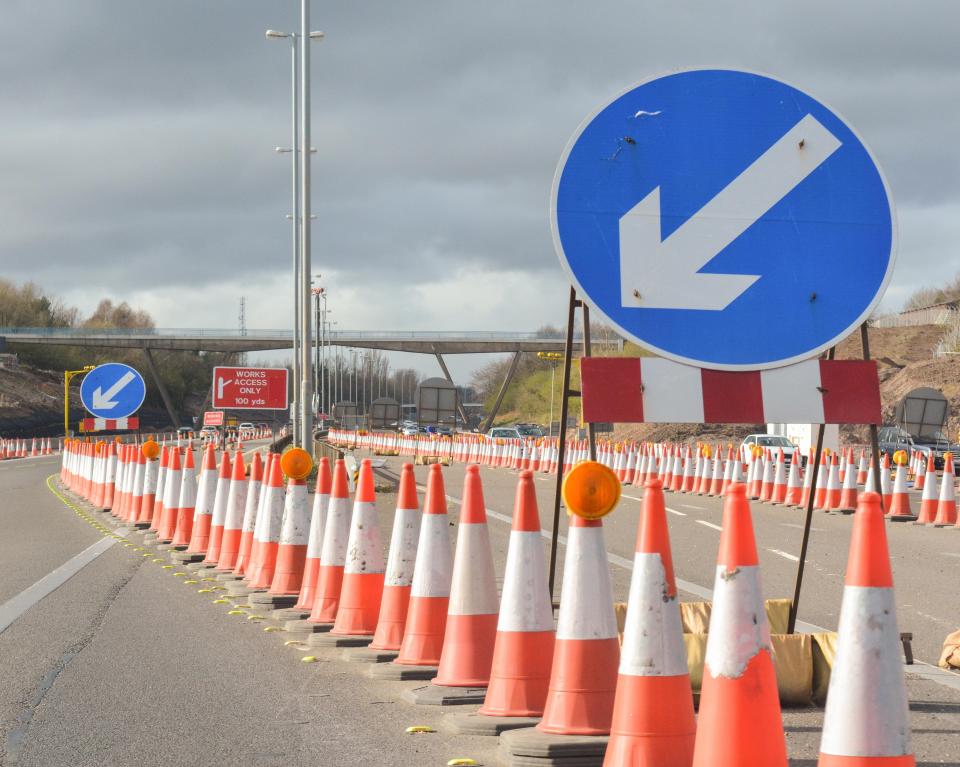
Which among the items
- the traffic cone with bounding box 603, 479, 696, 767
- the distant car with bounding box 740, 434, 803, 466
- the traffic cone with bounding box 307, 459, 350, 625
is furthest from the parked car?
the traffic cone with bounding box 603, 479, 696, 767

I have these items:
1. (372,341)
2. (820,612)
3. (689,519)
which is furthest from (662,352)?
(372,341)

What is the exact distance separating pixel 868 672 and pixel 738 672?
455 mm

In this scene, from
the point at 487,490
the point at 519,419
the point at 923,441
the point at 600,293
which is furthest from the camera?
the point at 519,419

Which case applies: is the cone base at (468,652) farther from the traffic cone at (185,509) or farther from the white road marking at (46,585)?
the traffic cone at (185,509)

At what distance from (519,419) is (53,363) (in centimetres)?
4878

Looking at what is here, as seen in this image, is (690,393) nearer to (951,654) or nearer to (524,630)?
(524,630)

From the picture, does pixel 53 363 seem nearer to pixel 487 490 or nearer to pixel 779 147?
pixel 487 490

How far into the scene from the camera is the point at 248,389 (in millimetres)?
23156

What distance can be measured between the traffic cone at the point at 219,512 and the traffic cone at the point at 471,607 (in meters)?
6.06

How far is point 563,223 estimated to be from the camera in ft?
17.0

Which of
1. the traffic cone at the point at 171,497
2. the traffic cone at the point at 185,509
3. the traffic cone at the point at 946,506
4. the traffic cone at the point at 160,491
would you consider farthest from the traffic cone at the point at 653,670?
the traffic cone at the point at 946,506

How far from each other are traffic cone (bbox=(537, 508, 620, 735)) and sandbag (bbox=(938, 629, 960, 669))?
2700 millimetres

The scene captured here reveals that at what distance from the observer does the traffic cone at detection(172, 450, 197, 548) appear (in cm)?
1371

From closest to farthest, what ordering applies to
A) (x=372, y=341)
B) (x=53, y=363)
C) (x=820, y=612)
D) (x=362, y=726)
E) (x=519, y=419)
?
(x=362, y=726) < (x=820, y=612) < (x=372, y=341) < (x=53, y=363) < (x=519, y=419)
